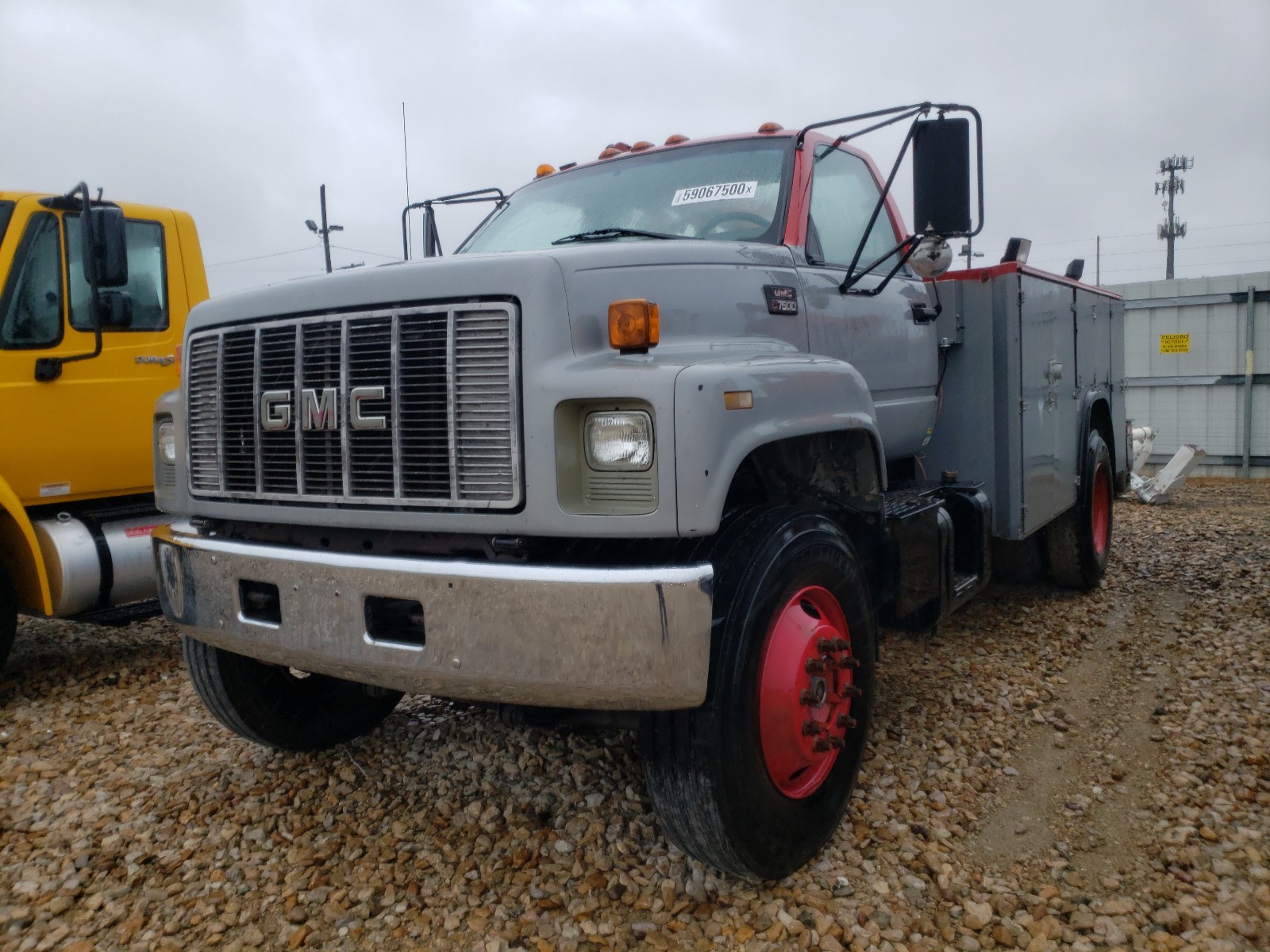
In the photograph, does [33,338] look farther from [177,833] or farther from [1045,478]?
[1045,478]

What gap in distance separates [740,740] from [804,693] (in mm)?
327

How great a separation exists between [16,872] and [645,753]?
2025mm

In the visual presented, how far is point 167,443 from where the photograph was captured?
3285mm

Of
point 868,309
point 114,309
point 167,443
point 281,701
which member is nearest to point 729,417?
point 868,309

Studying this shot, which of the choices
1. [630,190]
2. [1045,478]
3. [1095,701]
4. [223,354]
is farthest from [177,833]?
[1045,478]

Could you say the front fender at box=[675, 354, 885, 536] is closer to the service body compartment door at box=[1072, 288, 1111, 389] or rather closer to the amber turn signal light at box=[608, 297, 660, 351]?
the amber turn signal light at box=[608, 297, 660, 351]

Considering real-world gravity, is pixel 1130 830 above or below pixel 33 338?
below

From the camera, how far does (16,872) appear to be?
297 cm

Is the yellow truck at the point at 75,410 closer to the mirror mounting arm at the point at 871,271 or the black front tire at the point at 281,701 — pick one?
the black front tire at the point at 281,701

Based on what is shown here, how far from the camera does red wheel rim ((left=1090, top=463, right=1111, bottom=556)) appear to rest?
20.8 ft

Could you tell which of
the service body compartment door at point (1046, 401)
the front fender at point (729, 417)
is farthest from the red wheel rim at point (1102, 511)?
the front fender at point (729, 417)

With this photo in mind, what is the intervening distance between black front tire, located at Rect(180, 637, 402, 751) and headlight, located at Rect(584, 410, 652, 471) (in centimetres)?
144

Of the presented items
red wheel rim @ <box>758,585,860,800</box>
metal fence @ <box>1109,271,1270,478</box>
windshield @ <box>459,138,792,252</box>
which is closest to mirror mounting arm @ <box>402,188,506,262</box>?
windshield @ <box>459,138,792,252</box>

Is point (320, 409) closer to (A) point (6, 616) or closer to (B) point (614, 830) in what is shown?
(B) point (614, 830)
